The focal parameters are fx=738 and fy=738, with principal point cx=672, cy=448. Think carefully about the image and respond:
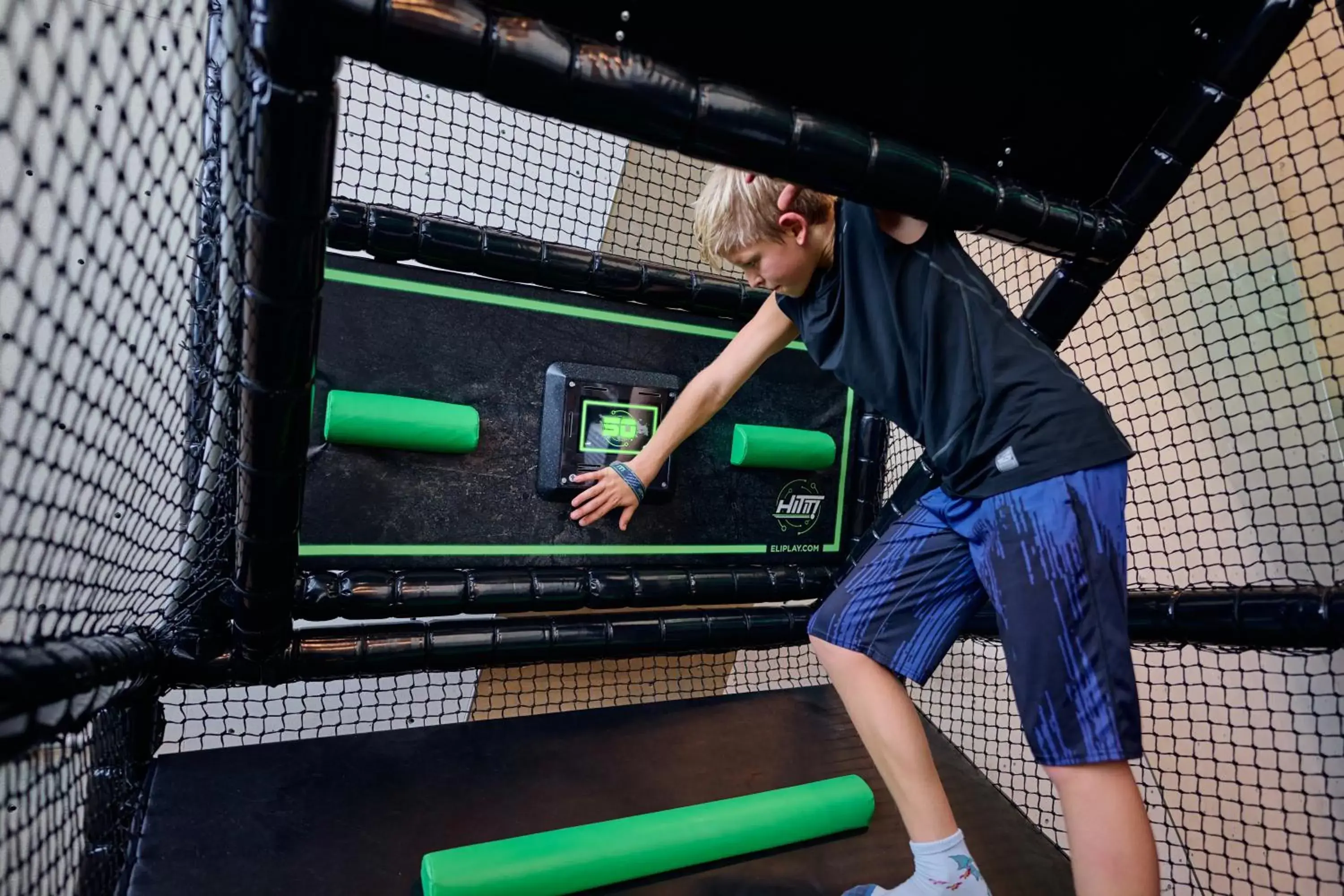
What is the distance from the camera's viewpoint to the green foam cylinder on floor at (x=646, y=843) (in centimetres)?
83

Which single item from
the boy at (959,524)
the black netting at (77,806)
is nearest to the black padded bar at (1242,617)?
the boy at (959,524)

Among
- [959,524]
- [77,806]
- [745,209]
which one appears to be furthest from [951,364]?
[77,806]

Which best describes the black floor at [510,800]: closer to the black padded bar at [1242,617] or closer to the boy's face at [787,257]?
the black padded bar at [1242,617]

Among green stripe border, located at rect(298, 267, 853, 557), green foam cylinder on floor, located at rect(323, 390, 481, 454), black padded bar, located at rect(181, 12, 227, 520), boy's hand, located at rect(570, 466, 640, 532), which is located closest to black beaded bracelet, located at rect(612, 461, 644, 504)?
boy's hand, located at rect(570, 466, 640, 532)

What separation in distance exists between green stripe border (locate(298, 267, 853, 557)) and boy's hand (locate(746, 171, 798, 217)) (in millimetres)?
455

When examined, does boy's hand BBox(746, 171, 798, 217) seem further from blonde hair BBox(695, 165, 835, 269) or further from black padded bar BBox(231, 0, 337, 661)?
black padded bar BBox(231, 0, 337, 661)

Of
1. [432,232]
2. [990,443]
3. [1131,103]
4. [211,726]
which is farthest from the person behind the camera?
[211,726]

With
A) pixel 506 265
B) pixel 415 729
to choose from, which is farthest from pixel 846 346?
pixel 415 729

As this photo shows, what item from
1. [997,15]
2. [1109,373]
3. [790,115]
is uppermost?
[997,15]

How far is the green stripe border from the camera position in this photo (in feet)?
3.61

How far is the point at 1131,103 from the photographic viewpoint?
92 cm

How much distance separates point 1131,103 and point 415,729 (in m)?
1.35

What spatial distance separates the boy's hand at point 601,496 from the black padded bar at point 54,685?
2.09 feet

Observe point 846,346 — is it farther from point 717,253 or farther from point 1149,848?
point 1149,848
